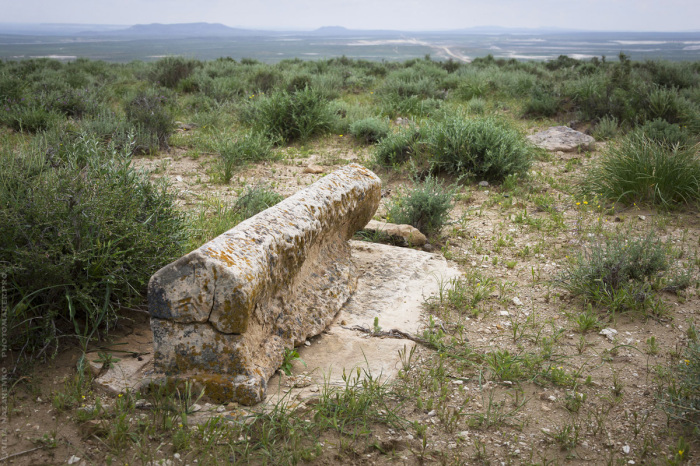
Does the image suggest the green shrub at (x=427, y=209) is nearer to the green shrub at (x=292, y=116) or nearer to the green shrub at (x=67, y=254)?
the green shrub at (x=67, y=254)

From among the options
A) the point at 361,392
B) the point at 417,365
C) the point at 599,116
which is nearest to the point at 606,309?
the point at 417,365

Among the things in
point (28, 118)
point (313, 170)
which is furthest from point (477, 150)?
point (28, 118)

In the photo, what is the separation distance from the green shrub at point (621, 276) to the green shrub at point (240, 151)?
4.87 m

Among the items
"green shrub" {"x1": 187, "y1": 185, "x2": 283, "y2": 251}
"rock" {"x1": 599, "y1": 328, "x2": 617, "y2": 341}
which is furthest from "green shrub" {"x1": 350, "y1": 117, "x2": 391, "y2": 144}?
"rock" {"x1": 599, "y1": 328, "x2": 617, "y2": 341}

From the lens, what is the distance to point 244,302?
2.35 metres

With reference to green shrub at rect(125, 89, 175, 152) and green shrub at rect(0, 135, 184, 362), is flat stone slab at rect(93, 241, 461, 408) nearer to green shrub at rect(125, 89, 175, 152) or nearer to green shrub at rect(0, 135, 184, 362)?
green shrub at rect(0, 135, 184, 362)

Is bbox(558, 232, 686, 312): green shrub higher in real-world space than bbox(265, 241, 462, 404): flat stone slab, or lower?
higher

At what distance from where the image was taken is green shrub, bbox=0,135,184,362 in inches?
101

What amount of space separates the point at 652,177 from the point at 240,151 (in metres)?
5.62

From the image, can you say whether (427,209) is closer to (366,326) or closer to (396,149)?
(366,326)

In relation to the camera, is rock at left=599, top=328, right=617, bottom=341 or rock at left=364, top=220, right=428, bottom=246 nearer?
rock at left=599, top=328, right=617, bottom=341

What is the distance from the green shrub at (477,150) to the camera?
6707mm

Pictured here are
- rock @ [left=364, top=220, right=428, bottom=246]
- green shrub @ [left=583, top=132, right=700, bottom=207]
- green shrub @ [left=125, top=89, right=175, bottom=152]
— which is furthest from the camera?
green shrub @ [left=125, top=89, right=175, bottom=152]

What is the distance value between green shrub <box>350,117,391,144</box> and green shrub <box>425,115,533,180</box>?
1763 mm
